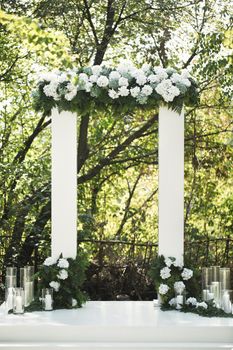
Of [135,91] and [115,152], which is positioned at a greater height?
[135,91]

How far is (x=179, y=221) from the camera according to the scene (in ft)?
22.0

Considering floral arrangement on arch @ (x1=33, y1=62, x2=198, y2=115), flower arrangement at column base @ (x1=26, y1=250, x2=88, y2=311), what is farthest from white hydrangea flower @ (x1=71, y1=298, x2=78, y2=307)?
floral arrangement on arch @ (x1=33, y1=62, x2=198, y2=115)

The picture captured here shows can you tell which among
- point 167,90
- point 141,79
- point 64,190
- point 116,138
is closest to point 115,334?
point 64,190

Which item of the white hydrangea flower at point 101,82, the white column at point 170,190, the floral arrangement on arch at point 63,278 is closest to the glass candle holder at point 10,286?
the floral arrangement on arch at point 63,278

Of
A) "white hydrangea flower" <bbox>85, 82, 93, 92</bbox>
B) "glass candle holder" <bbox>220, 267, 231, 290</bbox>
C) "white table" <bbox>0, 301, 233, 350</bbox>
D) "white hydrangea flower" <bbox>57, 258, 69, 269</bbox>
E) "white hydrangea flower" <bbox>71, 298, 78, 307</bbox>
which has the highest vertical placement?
"white hydrangea flower" <bbox>85, 82, 93, 92</bbox>

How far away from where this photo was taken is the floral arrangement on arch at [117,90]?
663 cm

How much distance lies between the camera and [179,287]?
657 centimetres

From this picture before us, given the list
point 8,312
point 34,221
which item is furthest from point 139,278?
point 8,312

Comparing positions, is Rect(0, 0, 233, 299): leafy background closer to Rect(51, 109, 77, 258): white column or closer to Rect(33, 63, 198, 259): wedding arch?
Rect(33, 63, 198, 259): wedding arch

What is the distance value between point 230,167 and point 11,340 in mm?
4755

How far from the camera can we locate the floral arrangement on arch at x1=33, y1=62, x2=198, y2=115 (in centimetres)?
663

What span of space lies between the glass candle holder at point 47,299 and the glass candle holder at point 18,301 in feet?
0.88

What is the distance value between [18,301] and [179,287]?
1.56 metres

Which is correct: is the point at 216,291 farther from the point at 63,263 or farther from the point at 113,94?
the point at 113,94
